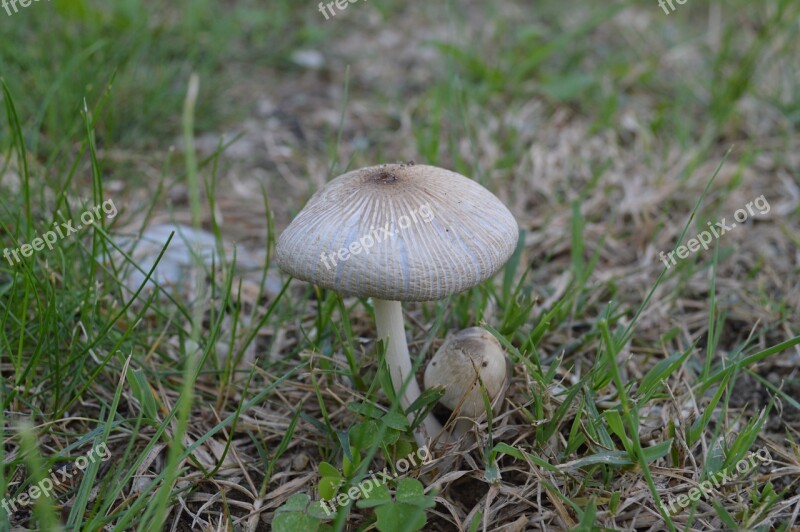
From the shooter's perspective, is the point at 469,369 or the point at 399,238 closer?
the point at 399,238

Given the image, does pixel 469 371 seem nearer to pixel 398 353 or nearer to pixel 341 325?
pixel 398 353

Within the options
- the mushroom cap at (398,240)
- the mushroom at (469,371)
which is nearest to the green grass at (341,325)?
the mushroom at (469,371)

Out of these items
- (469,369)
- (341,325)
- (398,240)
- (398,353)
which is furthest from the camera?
(341,325)

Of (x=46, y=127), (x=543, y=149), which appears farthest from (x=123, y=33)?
(x=543, y=149)

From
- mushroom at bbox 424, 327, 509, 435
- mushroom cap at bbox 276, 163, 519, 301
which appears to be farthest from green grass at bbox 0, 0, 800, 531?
mushroom cap at bbox 276, 163, 519, 301

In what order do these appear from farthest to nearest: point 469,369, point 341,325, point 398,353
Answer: point 341,325 → point 398,353 → point 469,369

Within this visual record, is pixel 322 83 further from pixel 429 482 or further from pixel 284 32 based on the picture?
pixel 429 482

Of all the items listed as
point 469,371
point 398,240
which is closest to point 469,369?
point 469,371
